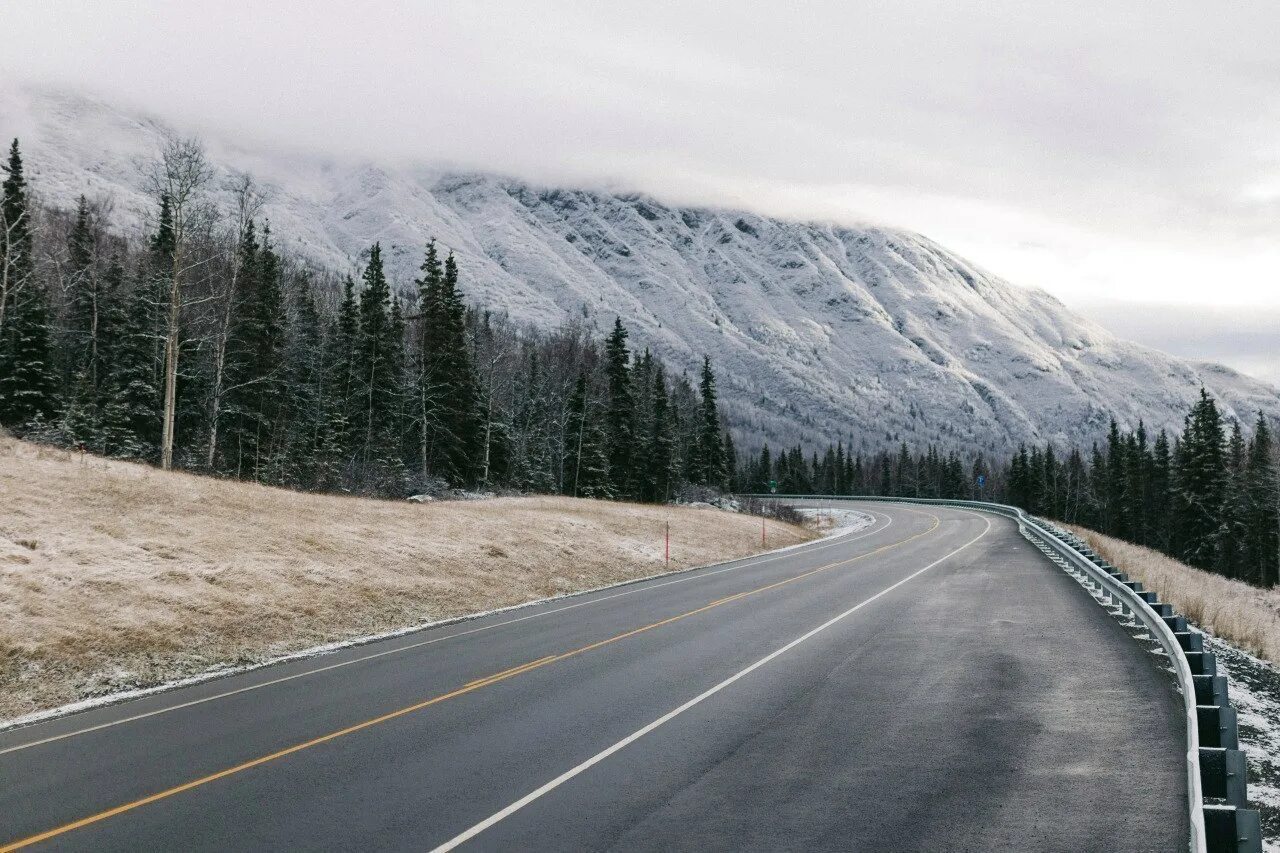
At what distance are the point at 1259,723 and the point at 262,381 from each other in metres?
51.8

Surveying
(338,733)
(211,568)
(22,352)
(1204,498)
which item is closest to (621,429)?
(22,352)

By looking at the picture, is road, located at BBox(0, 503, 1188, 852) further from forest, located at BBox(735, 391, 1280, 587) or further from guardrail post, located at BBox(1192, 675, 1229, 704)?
forest, located at BBox(735, 391, 1280, 587)

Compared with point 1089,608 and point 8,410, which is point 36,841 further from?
point 8,410

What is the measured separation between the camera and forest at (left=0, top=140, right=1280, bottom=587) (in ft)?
139

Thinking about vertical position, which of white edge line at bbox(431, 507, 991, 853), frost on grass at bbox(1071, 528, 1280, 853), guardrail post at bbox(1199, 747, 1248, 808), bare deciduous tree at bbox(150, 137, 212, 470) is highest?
bare deciduous tree at bbox(150, 137, 212, 470)

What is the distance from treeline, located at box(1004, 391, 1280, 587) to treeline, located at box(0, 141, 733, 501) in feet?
150

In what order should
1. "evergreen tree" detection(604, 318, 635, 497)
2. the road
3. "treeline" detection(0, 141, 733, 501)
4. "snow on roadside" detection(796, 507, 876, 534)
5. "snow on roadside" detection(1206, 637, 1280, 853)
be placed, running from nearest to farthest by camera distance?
the road, "snow on roadside" detection(1206, 637, 1280, 853), "treeline" detection(0, 141, 733, 501), "snow on roadside" detection(796, 507, 876, 534), "evergreen tree" detection(604, 318, 635, 497)

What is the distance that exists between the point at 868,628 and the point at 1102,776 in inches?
333

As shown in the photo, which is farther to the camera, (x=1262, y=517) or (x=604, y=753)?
(x=1262, y=517)

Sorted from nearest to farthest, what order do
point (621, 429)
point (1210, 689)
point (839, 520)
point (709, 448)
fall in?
point (1210, 689) < point (839, 520) < point (621, 429) < point (709, 448)

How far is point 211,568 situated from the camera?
18.8 metres

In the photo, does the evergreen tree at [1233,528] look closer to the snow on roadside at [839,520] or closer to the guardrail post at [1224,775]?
the snow on roadside at [839,520]

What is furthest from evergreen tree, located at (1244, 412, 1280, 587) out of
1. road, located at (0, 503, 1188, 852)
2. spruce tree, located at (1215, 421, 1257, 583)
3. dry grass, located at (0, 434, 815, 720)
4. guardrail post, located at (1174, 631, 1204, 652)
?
guardrail post, located at (1174, 631, 1204, 652)

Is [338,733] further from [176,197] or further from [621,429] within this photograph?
[621,429]
